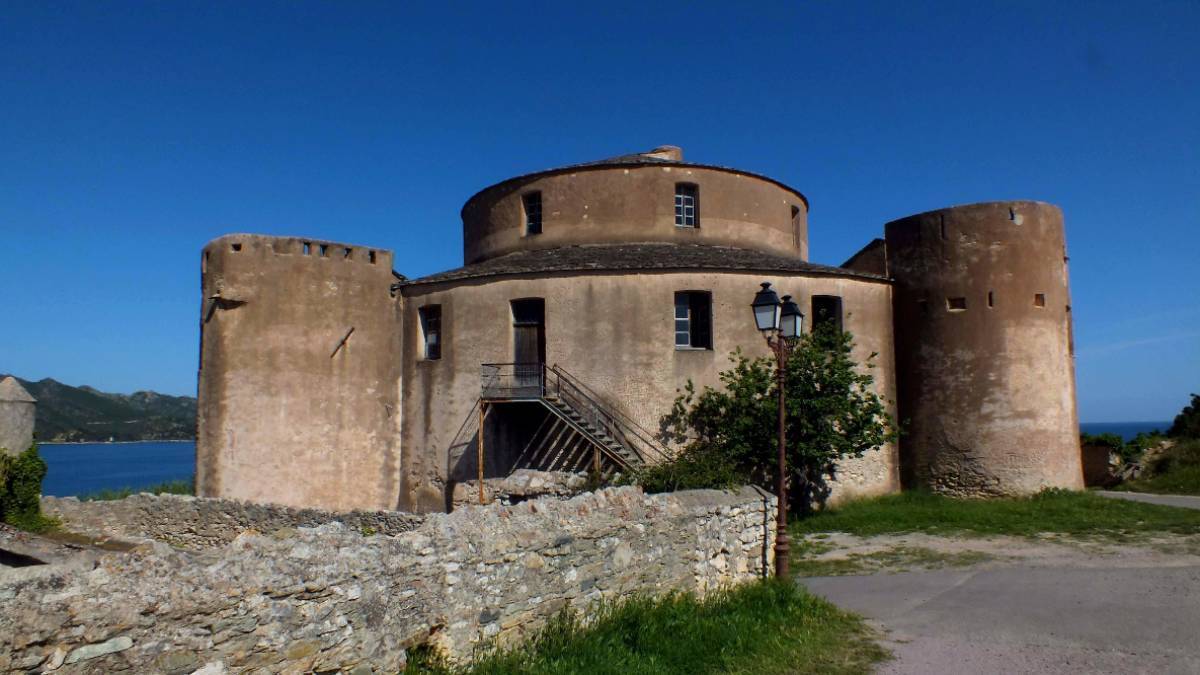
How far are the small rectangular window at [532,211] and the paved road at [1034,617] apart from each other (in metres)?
14.6

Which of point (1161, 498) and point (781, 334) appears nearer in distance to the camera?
point (781, 334)

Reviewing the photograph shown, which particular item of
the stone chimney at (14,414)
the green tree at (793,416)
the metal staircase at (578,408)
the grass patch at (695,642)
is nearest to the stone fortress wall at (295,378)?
the metal staircase at (578,408)

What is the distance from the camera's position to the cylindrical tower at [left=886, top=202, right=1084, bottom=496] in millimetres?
20344

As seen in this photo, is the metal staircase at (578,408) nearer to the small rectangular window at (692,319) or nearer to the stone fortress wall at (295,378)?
the small rectangular window at (692,319)

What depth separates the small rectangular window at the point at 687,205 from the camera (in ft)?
76.1

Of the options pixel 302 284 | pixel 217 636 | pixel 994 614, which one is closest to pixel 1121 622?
pixel 994 614

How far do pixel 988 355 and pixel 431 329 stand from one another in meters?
15.2

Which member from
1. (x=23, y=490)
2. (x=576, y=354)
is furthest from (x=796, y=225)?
(x=23, y=490)

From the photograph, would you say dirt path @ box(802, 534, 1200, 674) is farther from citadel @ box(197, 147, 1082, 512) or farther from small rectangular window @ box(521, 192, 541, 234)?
small rectangular window @ box(521, 192, 541, 234)

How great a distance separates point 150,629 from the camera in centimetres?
463

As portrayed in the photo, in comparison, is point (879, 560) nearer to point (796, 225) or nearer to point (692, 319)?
point (692, 319)

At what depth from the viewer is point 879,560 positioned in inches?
550

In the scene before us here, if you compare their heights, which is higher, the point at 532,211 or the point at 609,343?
the point at 532,211

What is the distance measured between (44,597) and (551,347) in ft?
51.3
